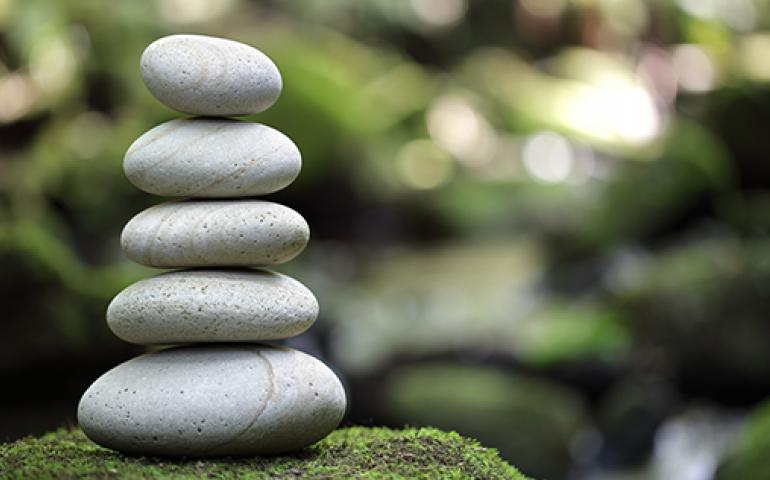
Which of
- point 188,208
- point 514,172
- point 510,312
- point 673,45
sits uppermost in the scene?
point 673,45

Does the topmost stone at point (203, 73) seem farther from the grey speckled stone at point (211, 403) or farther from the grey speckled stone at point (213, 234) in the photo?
the grey speckled stone at point (211, 403)

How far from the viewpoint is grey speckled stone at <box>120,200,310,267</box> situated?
4016 millimetres

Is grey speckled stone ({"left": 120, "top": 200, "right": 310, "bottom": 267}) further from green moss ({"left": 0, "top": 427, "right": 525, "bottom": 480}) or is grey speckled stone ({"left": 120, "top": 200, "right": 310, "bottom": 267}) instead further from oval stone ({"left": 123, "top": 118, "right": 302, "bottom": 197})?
green moss ({"left": 0, "top": 427, "right": 525, "bottom": 480})

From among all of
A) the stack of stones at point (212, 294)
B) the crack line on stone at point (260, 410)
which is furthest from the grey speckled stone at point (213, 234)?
the crack line on stone at point (260, 410)

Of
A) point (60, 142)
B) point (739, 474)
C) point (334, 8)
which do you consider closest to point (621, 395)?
point (739, 474)

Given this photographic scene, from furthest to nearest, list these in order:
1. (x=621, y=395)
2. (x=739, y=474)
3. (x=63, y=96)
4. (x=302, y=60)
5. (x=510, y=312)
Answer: (x=63, y=96) < (x=302, y=60) < (x=510, y=312) < (x=621, y=395) < (x=739, y=474)

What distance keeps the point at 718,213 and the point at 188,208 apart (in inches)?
512

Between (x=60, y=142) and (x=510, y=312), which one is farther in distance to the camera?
(x=60, y=142)

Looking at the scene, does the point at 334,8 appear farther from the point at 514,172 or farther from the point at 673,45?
the point at 673,45

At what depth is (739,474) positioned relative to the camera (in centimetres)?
768

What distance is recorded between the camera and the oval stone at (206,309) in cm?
396

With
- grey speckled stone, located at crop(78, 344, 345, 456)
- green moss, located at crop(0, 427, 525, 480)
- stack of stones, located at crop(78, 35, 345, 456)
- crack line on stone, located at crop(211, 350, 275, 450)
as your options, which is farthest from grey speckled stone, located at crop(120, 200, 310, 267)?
green moss, located at crop(0, 427, 525, 480)

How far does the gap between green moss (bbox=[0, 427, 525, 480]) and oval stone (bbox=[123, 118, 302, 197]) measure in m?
1.08

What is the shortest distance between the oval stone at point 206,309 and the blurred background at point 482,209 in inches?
189
